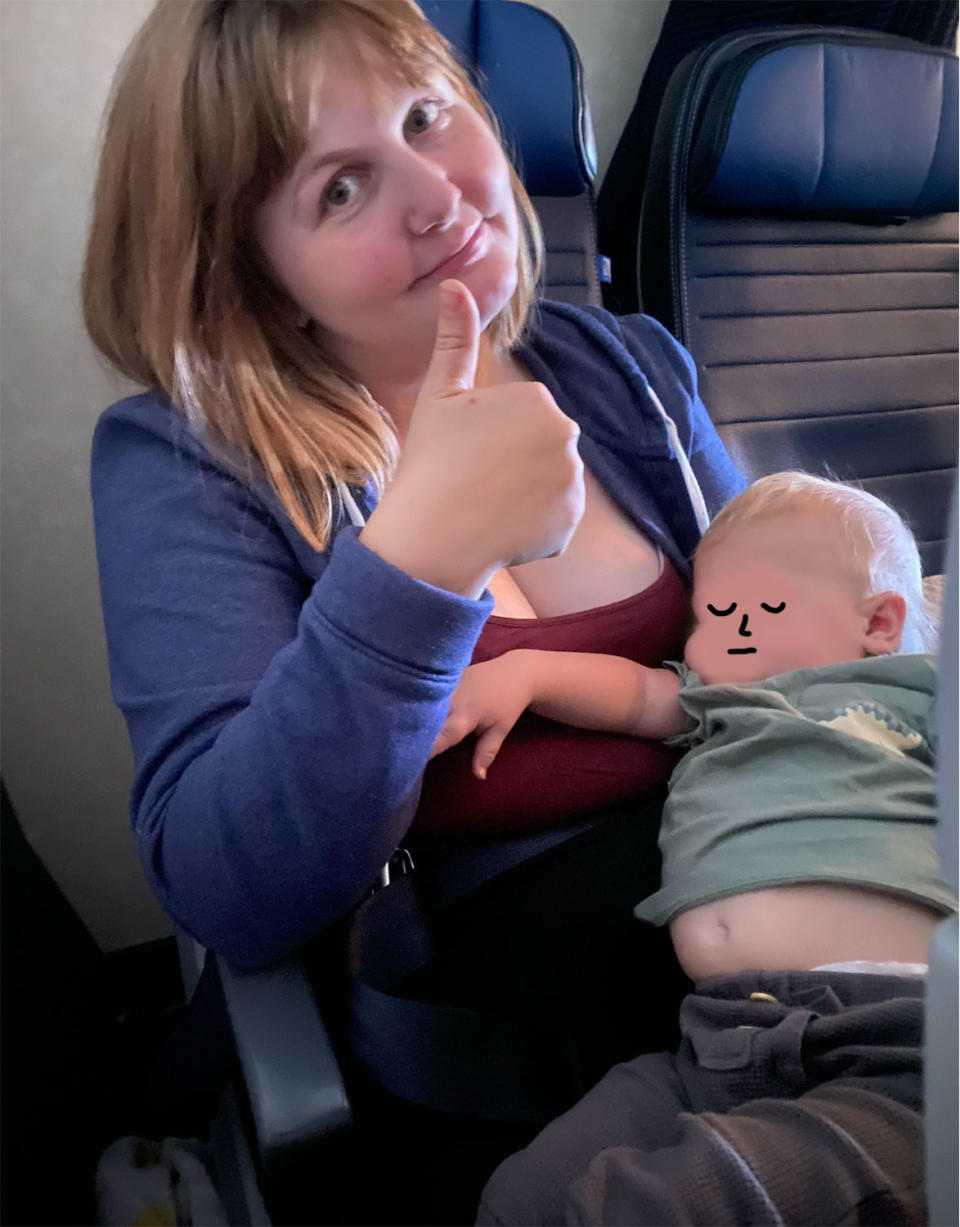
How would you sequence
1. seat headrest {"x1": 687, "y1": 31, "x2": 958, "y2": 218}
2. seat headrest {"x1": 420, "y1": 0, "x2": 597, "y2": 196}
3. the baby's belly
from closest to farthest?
the baby's belly < seat headrest {"x1": 420, "y1": 0, "x2": 597, "y2": 196} < seat headrest {"x1": 687, "y1": 31, "x2": 958, "y2": 218}

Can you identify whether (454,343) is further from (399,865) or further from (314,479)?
(399,865)

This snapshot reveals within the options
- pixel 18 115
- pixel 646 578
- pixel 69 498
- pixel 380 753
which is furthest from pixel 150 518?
pixel 18 115

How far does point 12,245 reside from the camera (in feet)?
3.59

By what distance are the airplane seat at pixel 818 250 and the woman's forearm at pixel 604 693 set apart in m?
0.73

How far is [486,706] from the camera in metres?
0.72

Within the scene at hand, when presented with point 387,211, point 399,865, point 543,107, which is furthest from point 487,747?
point 543,107

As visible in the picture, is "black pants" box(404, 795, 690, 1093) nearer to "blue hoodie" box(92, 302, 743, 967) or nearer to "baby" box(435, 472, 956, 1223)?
"baby" box(435, 472, 956, 1223)

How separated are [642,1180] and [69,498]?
1.10 metres

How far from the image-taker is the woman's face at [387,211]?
0.69 m

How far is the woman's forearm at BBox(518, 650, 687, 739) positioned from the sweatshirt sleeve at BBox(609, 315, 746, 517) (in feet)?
1.12

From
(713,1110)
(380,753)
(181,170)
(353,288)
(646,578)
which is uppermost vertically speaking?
(181,170)

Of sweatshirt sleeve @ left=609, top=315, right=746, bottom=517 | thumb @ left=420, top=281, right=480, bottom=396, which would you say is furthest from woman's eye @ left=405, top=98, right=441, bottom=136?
sweatshirt sleeve @ left=609, top=315, right=746, bottom=517

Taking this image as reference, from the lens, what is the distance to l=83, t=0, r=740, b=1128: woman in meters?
0.53

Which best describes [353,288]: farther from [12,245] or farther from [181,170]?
[12,245]
